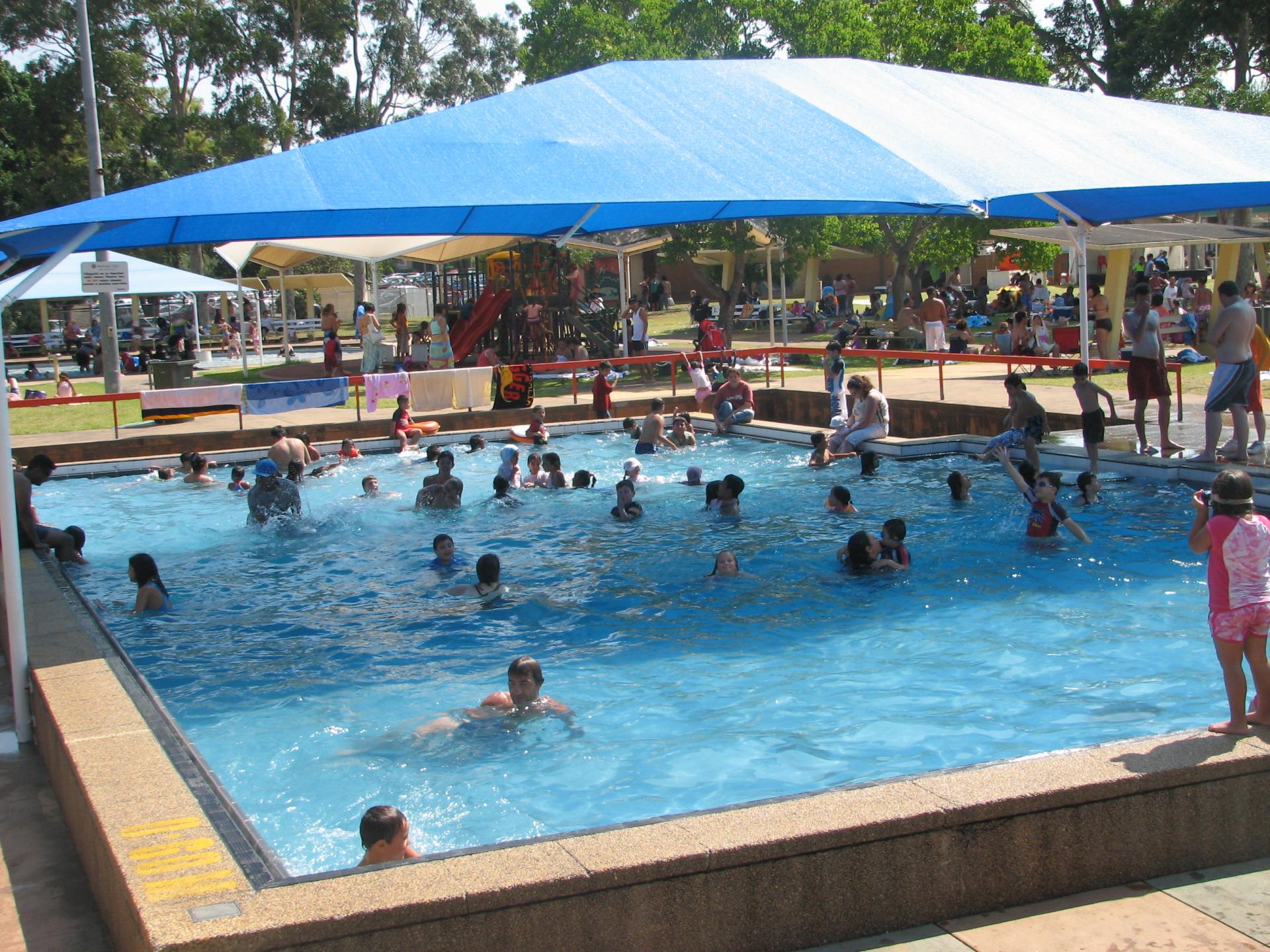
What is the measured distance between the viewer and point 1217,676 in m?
8.59

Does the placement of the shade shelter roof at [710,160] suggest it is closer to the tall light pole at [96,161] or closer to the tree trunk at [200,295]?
the tall light pole at [96,161]

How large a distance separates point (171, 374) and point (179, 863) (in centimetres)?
2387

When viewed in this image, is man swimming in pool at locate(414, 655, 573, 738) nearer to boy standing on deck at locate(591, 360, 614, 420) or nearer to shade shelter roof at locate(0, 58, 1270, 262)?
shade shelter roof at locate(0, 58, 1270, 262)

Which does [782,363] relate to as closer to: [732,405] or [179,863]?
[732,405]

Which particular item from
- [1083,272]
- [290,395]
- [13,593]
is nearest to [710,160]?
[1083,272]

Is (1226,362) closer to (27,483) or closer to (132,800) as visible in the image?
(132,800)

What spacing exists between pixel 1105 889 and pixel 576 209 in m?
11.9

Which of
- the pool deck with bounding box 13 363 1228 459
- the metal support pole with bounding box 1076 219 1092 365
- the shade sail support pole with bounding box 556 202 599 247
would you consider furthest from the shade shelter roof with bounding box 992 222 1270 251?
the shade sail support pole with bounding box 556 202 599 247

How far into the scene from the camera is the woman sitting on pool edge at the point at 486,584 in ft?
35.4

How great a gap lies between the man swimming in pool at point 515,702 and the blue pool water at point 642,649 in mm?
98

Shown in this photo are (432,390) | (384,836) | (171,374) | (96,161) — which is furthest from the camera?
(171,374)

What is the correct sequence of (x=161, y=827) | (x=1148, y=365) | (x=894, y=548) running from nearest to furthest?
(x=161, y=827) < (x=894, y=548) < (x=1148, y=365)

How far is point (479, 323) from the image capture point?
3017 cm

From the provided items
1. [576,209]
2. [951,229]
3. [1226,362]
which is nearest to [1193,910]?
[1226,362]
